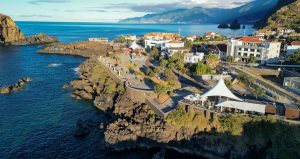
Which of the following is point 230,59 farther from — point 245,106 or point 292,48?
point 245,106

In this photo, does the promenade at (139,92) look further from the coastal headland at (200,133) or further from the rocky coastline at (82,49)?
the rocky coastline at (82,49)

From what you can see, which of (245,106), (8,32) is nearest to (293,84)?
(245,106)

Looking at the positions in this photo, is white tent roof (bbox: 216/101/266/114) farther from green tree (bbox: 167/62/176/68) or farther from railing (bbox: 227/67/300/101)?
green tree (bbox: 167/62/176/68)

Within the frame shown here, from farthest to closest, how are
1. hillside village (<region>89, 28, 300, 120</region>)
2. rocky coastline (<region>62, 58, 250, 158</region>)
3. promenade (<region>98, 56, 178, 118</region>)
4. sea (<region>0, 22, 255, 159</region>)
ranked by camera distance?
promenade (<region>98, 56, 178, 118</region>)
hillside village (<region>89, 28, 300, 120</region>)
sea (<region>0, 22, 255, 159</region>)
rocky coastline (<region>62, 58, 250, 158</region>)

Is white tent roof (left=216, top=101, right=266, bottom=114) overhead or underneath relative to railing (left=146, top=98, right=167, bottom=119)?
overhead

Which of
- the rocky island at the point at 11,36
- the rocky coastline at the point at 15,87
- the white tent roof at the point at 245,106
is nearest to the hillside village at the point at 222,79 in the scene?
the white tent roof at the point at 245,106

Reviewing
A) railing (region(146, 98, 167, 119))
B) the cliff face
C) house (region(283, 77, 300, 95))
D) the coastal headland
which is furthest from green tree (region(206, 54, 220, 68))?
the cliff face

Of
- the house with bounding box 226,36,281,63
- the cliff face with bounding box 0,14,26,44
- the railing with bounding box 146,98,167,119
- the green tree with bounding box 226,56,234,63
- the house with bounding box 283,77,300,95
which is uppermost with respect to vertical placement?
the cliff face with bounding box 0,14,26,44

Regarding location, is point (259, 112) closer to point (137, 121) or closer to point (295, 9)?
point (137, 121)
